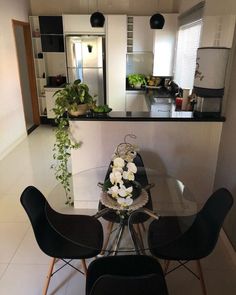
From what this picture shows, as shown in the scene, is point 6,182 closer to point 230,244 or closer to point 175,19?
point 230,244

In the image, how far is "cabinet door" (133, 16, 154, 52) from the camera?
4.92m

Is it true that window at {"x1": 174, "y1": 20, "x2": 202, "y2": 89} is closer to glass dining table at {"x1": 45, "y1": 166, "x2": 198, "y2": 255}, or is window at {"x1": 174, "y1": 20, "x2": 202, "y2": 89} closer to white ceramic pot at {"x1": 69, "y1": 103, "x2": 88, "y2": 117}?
white ceramic pot at {"x1": 69, "y1": 103, "x2": 88, "y2": 117}

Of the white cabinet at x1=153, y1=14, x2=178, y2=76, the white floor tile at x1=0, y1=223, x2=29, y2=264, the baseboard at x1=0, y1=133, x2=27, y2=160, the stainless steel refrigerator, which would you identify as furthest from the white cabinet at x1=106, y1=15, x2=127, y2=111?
the white floor tile at x1=0, y1=223, x2=29, y2=264

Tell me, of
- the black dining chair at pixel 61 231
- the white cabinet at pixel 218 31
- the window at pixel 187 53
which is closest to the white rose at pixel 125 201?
the black dining chair at pixel 61 231

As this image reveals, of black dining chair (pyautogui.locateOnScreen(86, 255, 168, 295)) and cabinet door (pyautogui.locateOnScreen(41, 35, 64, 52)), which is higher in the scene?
cabinet door (pyautogui.locateOnScreen(41, 35, 64, 52))

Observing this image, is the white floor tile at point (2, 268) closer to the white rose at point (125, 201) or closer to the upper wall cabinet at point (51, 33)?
the white rose at point (125, 201)

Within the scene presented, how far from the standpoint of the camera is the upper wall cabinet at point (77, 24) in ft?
16.2

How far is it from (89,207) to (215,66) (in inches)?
74.0

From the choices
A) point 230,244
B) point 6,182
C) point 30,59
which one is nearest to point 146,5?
point 30,59

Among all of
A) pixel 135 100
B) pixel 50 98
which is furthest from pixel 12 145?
pixel 135 100

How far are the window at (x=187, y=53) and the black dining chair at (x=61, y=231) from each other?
9.14ft

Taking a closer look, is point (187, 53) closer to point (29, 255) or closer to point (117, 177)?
point (117, 177)

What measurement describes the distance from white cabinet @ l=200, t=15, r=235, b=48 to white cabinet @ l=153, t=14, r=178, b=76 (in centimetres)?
197

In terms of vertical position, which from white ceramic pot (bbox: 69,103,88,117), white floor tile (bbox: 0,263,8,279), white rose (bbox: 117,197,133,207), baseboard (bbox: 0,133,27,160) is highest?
white ceramic pot (bbox: 69,103,88,117)
